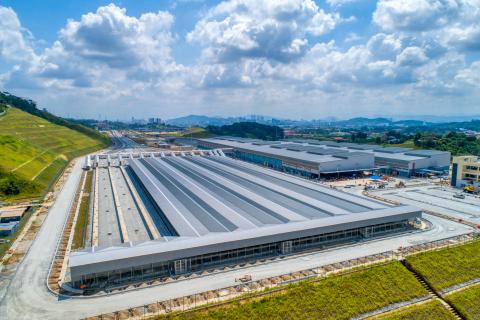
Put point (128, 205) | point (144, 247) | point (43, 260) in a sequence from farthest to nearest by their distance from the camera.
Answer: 1. point (128, 205)
2. point (43, 260)
3. point (144, 247)

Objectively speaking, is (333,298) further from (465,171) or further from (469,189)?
(465,171)

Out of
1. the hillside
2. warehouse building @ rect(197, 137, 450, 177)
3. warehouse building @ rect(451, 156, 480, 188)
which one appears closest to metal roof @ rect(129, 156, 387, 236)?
warehouse building @ rect(197, 137, 450, 177)

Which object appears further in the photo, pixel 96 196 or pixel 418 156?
pixel 418 156

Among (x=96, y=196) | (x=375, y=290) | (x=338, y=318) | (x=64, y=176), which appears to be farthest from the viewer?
(x=64, y=176)

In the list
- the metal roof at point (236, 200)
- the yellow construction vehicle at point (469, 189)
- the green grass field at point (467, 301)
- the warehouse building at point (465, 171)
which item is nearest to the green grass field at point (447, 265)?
the green grass field at point (467, 301)

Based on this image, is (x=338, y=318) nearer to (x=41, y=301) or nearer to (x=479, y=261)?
(x=479, y=261)

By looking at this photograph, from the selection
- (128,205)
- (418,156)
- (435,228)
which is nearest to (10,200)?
(128,205)
